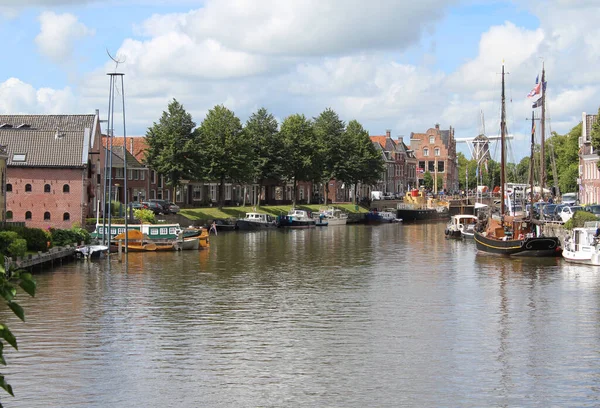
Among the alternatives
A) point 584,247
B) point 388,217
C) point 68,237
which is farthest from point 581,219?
point 388,217

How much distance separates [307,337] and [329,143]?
364 feet

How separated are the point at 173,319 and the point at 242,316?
2.93m

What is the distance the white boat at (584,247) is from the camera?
58938 millimetres

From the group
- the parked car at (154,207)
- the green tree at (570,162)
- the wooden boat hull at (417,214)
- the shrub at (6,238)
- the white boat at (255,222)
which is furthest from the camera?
the green tree at (570,162)

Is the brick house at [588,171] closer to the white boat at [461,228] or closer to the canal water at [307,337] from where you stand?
the white boat at [461,228]

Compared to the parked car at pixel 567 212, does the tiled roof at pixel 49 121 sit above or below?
above

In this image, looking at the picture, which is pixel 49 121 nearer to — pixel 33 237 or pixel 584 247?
pixel 33 237

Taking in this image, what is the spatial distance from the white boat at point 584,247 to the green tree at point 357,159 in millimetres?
82615

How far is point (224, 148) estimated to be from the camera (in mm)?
117688

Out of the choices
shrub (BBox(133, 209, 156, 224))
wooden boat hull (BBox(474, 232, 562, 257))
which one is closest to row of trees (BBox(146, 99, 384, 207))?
shrub (BBox(133, 209, 156, 224))

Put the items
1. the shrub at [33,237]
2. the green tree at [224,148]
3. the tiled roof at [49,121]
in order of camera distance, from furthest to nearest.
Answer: the green tree at [224,148] → the tiled roof at [49,121] → the shrub at [33,237]

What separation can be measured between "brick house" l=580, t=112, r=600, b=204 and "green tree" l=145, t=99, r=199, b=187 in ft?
162

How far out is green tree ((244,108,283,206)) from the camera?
426 ft

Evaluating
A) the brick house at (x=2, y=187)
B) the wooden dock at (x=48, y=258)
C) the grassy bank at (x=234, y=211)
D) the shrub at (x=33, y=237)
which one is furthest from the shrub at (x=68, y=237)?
the grassy bank at (x=234, y=211)
